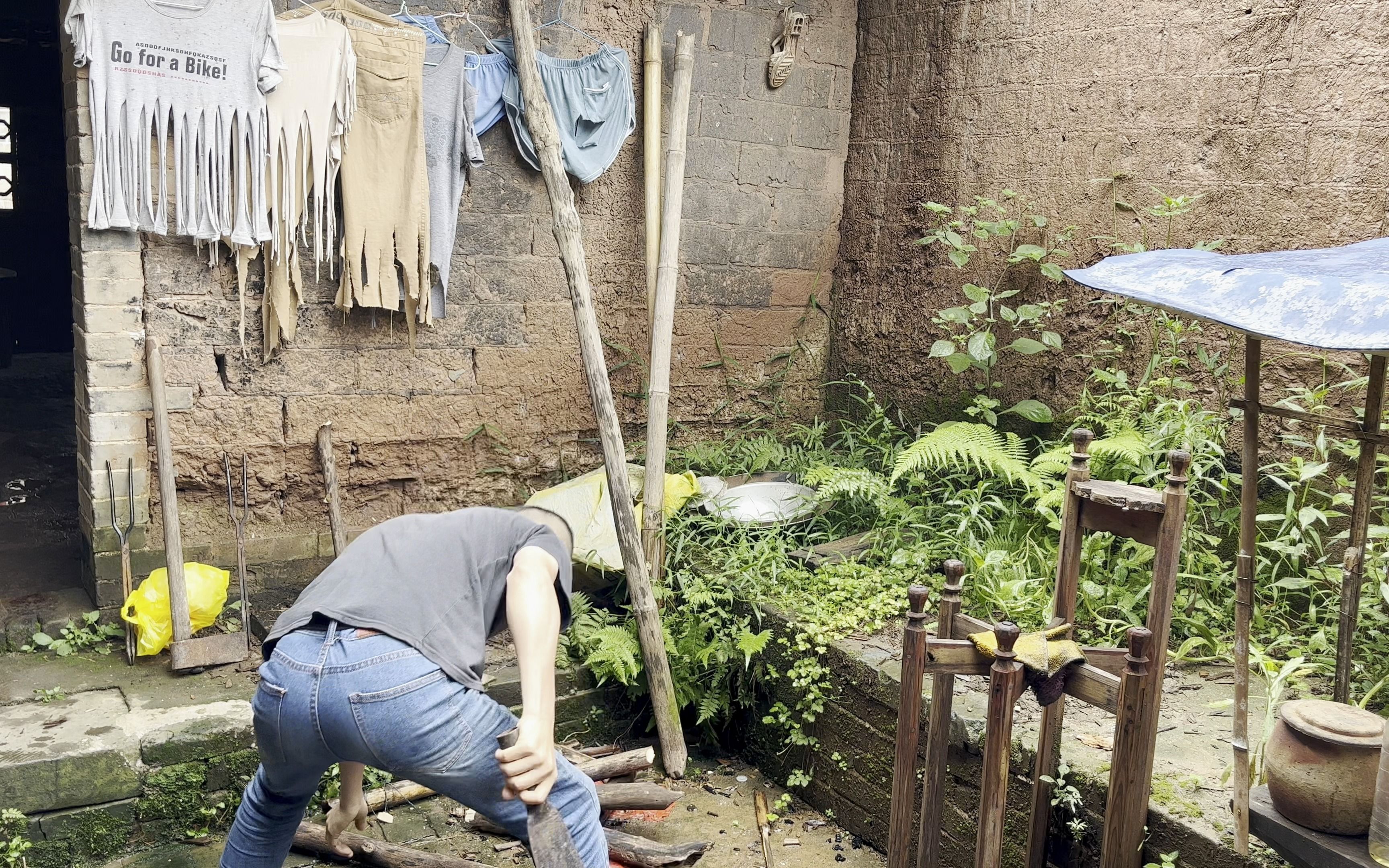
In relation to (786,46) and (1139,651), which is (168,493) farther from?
(786,46)

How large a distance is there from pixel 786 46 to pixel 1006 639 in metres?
4.23

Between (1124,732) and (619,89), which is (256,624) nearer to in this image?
(619,89)

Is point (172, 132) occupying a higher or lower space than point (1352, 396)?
higher

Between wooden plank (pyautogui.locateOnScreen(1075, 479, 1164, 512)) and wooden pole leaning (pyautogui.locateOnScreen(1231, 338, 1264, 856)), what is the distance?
0.24 m

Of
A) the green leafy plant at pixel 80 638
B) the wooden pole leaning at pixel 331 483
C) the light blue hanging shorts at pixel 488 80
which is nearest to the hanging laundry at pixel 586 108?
the light blue hanging shorts at pixel 488 80

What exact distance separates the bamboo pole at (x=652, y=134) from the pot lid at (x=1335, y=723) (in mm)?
3510

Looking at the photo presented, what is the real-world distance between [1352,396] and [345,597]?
12.1 ft

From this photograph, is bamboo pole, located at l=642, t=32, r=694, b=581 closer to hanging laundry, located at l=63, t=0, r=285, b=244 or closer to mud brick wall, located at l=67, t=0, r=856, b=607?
mud brick wall, located at l=67, t=0, r=856, b=607

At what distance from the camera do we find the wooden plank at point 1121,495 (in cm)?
282

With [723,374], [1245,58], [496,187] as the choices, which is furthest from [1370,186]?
[496,187]

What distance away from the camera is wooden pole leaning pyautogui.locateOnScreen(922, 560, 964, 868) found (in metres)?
2.98

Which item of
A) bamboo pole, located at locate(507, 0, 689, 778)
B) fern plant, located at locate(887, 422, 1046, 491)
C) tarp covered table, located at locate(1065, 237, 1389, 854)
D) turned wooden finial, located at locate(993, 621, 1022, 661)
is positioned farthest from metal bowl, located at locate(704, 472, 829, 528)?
turned wooden finial, located at locate(993, 621, 1022, 661)

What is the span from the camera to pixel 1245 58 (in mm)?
4340

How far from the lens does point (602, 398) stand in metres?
4.60
